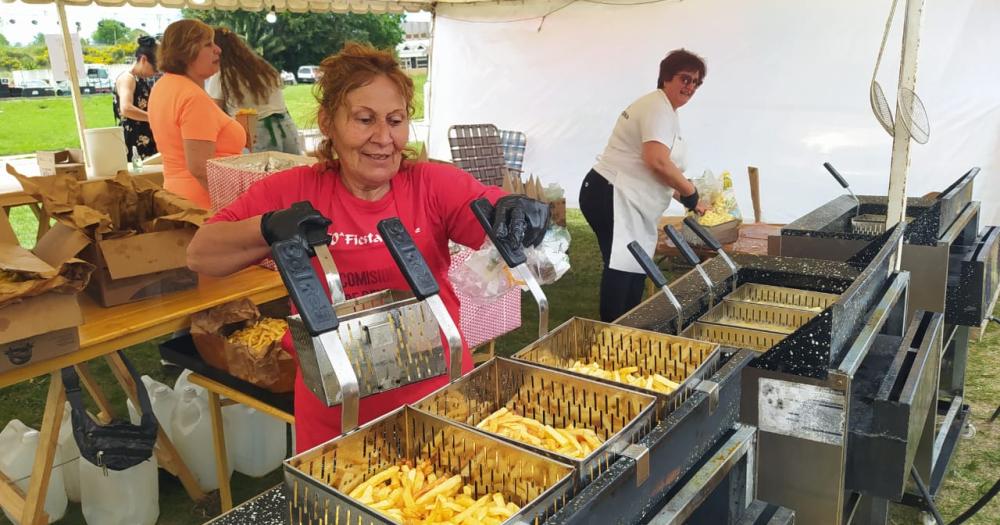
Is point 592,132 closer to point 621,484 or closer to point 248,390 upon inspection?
point 248,390

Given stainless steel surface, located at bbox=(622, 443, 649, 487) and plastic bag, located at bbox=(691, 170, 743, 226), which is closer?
stainless steel surface, located at bbox=(622, 443, 649, 487)

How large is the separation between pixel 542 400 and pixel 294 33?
20398 millimetres

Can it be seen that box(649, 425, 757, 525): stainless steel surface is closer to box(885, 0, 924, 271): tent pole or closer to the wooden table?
box(885, 0, 924, 271): tent pole

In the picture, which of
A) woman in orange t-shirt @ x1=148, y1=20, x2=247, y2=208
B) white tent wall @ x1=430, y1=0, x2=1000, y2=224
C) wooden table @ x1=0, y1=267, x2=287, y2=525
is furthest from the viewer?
white tent wall @ x1=430, y1=0, x2=1000, y2=224

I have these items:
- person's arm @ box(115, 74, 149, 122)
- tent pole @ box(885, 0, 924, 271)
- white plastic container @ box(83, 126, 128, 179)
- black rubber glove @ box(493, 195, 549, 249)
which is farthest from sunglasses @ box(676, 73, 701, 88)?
person's arm @ box(115, 74, 149, 122)

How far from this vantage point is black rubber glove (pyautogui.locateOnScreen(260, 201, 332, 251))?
119 centimetres

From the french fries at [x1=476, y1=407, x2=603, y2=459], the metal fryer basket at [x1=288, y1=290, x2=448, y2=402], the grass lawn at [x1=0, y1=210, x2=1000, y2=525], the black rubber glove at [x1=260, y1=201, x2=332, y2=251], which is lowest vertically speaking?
the grass lawn at [x1=0, y1=210, x2=1000, y2=525]

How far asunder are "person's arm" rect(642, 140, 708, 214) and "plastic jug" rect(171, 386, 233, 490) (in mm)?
2398

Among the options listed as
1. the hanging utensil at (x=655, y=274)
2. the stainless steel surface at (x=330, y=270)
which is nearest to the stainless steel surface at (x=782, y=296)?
the hanging utensil at (x=655, y=274)

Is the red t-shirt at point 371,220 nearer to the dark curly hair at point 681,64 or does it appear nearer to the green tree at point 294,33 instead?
the dark curly hair at point 681,64

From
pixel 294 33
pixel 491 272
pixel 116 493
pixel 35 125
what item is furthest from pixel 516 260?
pixel 294 33

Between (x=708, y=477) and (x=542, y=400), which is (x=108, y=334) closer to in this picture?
(x=542, y=400)

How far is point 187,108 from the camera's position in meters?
3.12

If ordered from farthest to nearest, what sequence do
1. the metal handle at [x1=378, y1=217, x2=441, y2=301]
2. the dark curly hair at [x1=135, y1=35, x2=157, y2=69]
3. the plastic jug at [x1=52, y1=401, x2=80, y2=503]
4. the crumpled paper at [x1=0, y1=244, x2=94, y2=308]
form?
the dark curly hair at [x1=135, y1=35, x2=157, y2=69], the plastic jug at [x1=52, y1=401, x2=80, y2=503], the crumpled paper at [x1=0, y1=244, x2=94, y2=308], the metal handle at [x1=378, y1=217, x2=441, y2=301]
